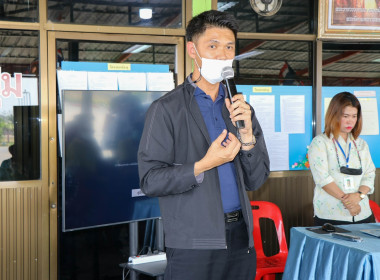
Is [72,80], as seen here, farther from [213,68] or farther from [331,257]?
[331,257]

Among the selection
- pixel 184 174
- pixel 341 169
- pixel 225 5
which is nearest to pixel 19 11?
pixel 225 5

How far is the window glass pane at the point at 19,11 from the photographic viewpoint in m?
3.66

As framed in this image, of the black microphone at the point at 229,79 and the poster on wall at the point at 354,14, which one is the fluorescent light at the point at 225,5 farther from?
the black microphone at the point at 229,79

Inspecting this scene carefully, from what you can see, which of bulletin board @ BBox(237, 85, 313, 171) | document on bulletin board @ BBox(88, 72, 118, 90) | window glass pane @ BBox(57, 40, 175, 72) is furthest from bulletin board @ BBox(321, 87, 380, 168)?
document on bulletin board @ BBox(88, 72, 118, 90)

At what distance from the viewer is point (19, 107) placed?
371cm

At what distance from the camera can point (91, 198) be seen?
127 inches

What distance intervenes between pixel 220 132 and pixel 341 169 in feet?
5.93

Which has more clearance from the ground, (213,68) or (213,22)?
(213,22)

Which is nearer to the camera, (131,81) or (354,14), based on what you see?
(131,81)

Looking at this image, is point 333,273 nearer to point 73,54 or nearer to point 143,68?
point 143,68

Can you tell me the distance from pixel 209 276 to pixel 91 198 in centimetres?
154

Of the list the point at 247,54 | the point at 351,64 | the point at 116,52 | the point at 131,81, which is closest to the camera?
the point at 131,81

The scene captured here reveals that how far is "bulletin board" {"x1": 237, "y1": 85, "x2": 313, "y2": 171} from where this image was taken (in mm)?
4441

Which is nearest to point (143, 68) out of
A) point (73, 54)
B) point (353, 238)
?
point (73, 54)
